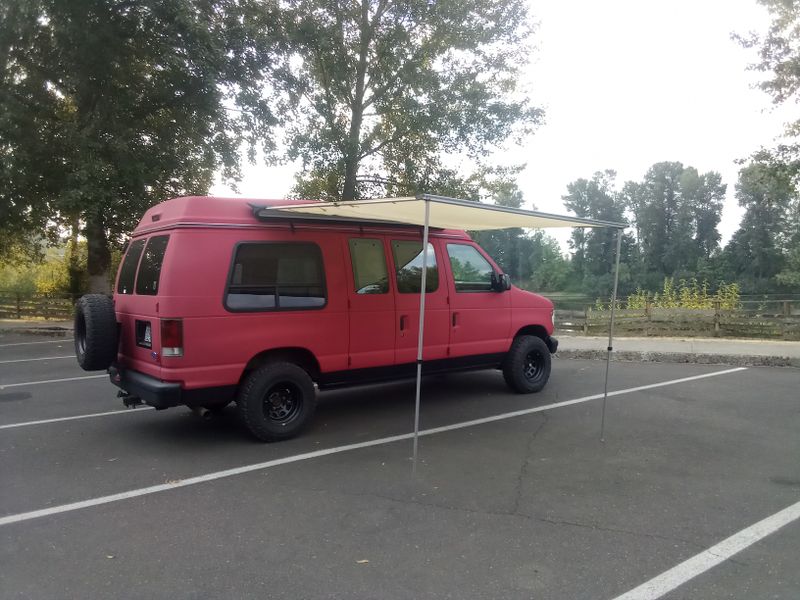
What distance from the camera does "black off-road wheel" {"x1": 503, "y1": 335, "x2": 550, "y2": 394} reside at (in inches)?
291

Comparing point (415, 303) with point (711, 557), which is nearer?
point (711, 557)

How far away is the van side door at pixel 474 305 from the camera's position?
267 inches

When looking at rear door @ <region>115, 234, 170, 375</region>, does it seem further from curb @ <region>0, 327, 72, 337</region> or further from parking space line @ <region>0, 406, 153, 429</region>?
curb @ <region>0, 327, 72, 337</region>

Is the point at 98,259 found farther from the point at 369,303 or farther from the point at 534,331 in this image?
the point at 534,331

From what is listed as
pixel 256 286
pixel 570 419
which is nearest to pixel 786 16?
pixel 570 419

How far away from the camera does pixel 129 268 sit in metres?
5.96

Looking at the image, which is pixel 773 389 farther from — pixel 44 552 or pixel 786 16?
pixel 786 16

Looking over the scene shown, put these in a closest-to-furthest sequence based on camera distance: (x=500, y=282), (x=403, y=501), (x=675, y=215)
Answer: (x=403, y=501)
(x=500, y=282)
(x=675, y=215)

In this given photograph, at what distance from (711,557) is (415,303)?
384 centimetres

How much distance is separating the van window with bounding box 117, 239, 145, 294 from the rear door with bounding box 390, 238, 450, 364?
2673 mm

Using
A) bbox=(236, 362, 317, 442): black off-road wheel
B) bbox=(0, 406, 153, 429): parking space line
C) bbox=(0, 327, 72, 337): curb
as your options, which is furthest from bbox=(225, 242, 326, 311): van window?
bbox=(0, 327, 72, 337): curb

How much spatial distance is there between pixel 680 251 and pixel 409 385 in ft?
127

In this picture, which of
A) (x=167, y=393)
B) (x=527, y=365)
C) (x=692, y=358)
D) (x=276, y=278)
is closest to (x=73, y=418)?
(x=167, y=393)

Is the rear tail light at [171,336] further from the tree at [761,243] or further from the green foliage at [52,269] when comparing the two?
the tree at [761,243]
